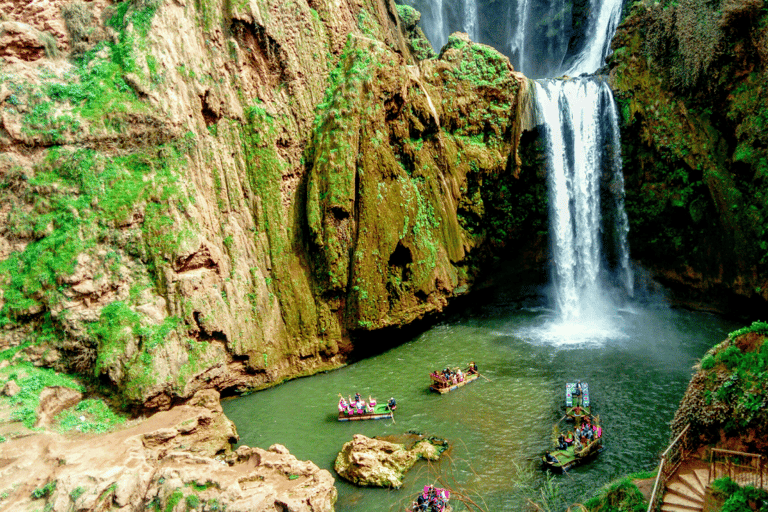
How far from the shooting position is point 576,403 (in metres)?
17.6

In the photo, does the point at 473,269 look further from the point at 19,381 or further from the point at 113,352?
the point at 19,381

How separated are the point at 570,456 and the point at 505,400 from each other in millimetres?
4178

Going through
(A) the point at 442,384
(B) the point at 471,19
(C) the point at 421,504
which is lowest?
(C) the point at 421,504

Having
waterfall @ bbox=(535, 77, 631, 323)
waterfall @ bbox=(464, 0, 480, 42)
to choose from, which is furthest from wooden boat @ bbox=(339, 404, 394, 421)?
waterfall @ bbox=(464, 0, 480, 42)

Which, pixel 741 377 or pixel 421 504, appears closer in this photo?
pixel 741 377

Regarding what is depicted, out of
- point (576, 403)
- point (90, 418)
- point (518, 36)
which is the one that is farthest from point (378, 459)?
point (518, 36)

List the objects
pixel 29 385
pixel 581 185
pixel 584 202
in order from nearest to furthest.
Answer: pixel 29 385
pixel 581 185
pixel 584 202

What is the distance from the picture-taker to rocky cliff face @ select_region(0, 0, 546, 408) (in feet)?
58.2

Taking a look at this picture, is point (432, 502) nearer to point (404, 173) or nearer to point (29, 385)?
point (29, 385)

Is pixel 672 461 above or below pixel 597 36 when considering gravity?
below

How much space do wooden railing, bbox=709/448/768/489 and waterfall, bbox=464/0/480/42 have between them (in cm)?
4416

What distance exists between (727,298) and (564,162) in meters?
11.8

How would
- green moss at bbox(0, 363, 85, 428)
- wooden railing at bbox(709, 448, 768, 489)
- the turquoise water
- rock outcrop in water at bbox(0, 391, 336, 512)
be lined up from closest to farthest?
wooden railing at bbox(709, 448, 768, 489) < rock outcrop in water at bbox(0, 391, 336, 512) < the turquoise water < green moss at bbox(0, 363, 85, 428)

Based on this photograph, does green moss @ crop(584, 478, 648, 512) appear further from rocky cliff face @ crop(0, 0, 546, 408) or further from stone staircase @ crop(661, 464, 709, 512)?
rocky cliff face @ crop(0, 0, 546, 408)
